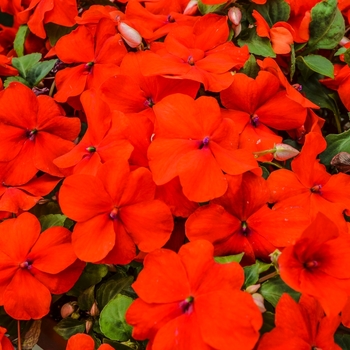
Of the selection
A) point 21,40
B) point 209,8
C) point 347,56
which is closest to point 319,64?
point 347,56

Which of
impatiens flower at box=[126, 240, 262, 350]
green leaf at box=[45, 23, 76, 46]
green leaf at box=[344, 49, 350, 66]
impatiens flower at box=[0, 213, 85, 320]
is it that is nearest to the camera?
impatiens flower at box=[126, 240, 262, 350]

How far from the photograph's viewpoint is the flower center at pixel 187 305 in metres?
0.44

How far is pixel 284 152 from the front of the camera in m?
0.54

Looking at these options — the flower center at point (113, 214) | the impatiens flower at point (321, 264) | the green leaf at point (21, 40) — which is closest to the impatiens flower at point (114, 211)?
the flower center at point (113, 214)

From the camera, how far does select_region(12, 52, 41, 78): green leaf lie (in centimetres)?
69

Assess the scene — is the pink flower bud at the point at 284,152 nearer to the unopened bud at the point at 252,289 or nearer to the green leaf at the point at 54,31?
the unopened bud at the point at 252,289

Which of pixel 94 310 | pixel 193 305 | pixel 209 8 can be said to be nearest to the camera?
pixel 193 305

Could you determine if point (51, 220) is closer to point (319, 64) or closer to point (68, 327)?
point (68, 327)

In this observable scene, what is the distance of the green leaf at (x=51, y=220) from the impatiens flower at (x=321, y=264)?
0.23 metres

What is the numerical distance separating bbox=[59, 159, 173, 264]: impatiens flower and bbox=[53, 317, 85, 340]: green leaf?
0.32 feet

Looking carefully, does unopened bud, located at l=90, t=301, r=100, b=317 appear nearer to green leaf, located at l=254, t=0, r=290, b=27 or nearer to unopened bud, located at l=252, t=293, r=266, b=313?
unopened bud, located at l=252, t=293, r=266, b=313

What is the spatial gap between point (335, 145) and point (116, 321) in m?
0.28

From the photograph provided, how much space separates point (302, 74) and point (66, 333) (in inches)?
14.4

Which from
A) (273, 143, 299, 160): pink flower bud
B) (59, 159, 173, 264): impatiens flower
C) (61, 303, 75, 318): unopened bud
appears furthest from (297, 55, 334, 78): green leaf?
(61, 303, 75, 318): unopened bud
